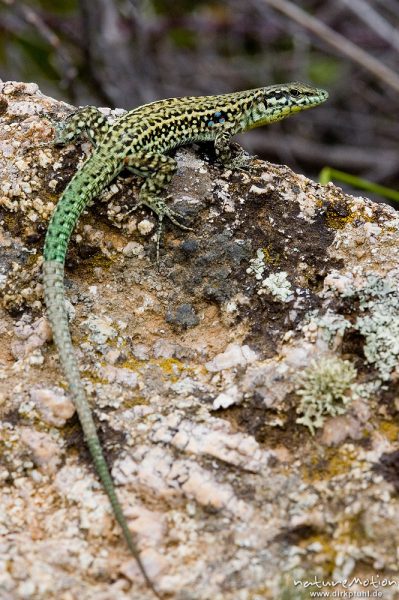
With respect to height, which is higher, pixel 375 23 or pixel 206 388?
pixel 375 23

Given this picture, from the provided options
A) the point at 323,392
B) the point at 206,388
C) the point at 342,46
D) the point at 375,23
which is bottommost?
the point at 323,392

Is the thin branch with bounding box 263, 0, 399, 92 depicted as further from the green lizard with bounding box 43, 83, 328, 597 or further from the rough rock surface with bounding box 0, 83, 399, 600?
the rough rock surface with bounding box 0, 83, 399, 600

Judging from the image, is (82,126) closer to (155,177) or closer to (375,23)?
(155,177)

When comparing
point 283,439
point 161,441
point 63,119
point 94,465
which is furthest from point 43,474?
point 63,119

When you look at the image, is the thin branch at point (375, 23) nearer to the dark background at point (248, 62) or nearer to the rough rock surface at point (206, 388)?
the dark background at point (248, 62)

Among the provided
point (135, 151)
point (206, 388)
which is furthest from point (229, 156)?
point (206, 388)

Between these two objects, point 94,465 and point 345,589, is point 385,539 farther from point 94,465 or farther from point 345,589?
point 94,465

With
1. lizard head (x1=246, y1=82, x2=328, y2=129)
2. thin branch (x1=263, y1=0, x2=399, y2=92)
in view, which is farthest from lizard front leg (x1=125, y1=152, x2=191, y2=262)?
thin branch (x1=263, y1=0, x2=399, y2=92)
